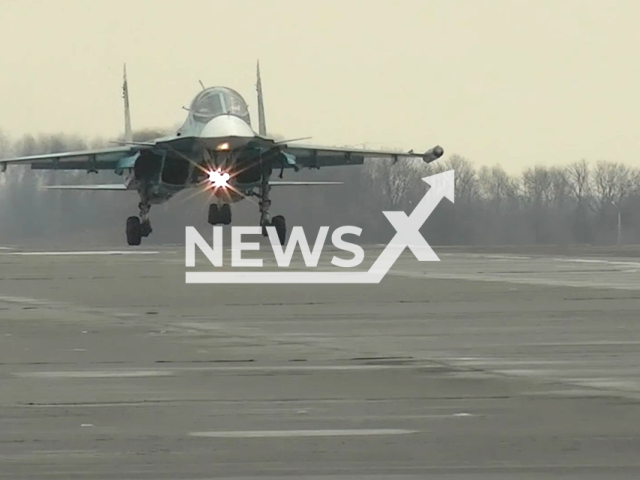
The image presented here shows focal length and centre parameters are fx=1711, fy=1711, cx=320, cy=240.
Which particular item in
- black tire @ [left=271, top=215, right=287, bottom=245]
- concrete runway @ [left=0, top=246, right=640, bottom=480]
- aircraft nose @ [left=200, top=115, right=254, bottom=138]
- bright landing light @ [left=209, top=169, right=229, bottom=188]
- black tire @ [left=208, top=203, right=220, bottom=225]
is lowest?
concrete runway @ [left=0, top=246, right=640, bottom=480]

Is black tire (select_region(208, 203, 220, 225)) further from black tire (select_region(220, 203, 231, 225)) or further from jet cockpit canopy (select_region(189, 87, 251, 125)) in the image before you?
jet cockpit canopy (select_region(189, 87, 251, 125))

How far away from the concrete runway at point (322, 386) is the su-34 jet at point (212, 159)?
20.5m

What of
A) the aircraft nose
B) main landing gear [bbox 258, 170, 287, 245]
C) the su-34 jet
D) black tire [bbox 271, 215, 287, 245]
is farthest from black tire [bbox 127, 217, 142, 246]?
the aircraft nose

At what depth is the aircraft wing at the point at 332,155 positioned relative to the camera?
46.9 metres

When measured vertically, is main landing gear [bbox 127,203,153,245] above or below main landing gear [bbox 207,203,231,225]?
below

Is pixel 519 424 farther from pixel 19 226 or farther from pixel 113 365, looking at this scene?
pixel 19 226

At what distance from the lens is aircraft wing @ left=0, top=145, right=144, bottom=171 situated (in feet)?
154

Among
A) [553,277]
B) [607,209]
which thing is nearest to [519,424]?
[553,277]

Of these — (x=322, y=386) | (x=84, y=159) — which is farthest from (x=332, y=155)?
(x=322, y=386)

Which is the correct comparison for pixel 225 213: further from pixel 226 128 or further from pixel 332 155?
pixel 332 155

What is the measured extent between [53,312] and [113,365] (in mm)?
6350

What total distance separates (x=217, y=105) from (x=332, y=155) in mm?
6608

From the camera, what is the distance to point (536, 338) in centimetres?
1422

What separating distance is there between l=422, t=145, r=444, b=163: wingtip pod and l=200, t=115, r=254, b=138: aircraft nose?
6.62m
